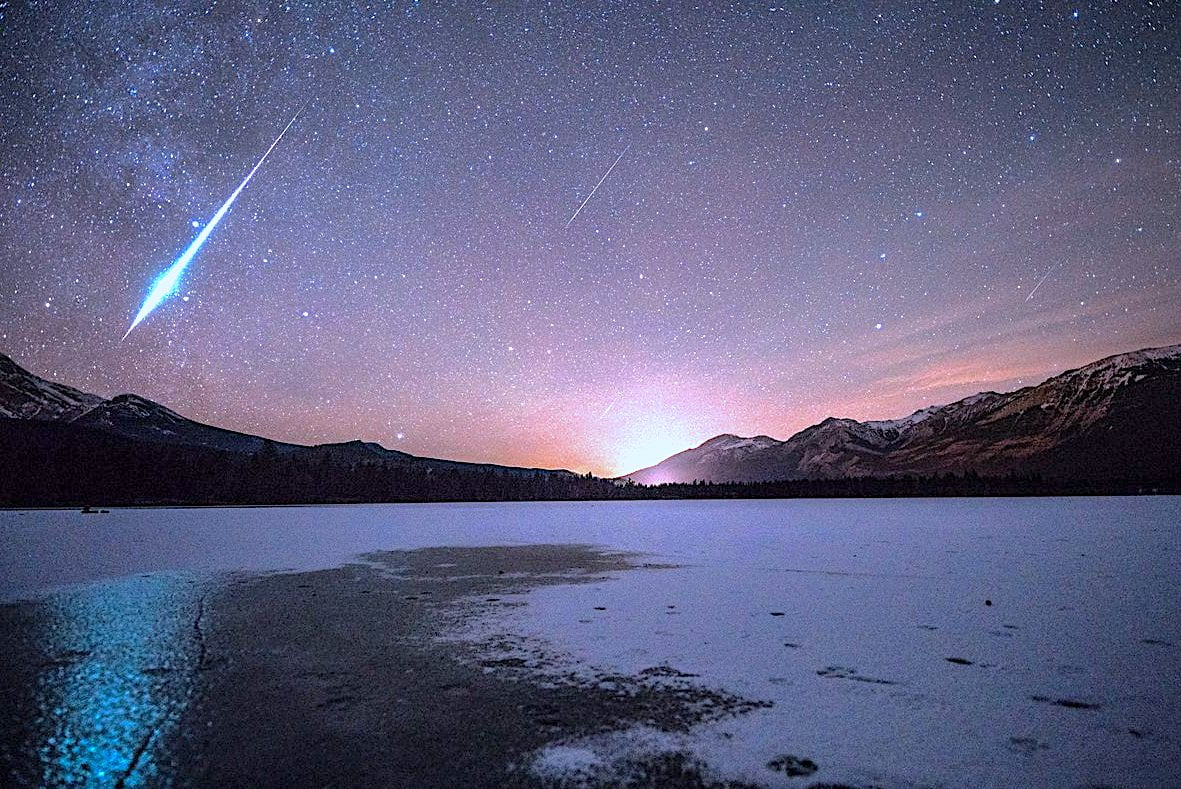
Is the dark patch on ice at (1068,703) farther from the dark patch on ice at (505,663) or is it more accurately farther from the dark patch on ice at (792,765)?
the dark patch on ice at (505,663)

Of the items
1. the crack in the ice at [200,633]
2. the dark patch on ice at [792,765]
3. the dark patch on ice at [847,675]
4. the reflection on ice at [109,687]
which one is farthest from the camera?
the crack in the ice at [200,633]

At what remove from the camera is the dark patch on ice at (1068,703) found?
5.64 metres

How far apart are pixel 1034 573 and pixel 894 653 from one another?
1008cm

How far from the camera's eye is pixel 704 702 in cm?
600

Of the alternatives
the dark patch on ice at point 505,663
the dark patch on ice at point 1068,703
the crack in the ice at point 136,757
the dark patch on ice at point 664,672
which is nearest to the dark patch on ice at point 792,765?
the dark patch on ice at point 664,672

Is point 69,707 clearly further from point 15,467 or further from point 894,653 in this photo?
point 15,467

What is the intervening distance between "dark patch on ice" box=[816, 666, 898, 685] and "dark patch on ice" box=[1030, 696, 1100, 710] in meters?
1.31

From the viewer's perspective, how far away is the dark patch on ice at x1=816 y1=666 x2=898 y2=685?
6496mm

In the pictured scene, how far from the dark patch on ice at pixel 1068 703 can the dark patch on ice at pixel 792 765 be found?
300 cm

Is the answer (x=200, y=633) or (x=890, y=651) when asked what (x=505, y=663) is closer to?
(x=890, y=651)

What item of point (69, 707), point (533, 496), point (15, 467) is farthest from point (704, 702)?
point (533, 496)

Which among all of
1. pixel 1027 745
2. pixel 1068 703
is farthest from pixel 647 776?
pixel 1068 703

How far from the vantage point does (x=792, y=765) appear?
180 inches

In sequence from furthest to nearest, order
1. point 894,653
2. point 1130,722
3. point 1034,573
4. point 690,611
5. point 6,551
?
1. point 6,551
2. point 1034,573
3. point 690,611
4. point 894,653
5. point 1130,722
